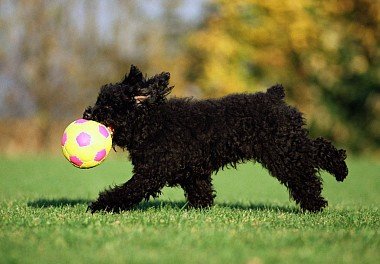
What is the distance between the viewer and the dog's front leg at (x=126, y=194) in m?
6.96

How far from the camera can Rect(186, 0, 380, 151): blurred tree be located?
30188 mm

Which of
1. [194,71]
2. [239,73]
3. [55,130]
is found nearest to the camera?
[55,130]

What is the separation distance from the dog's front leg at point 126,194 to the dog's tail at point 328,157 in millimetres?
2052

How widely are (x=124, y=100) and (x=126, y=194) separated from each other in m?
1.13

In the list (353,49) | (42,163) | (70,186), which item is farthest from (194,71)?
(70,186)

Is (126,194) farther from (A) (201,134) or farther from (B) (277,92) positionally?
(B) (277,92)

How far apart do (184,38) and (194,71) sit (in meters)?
2.05

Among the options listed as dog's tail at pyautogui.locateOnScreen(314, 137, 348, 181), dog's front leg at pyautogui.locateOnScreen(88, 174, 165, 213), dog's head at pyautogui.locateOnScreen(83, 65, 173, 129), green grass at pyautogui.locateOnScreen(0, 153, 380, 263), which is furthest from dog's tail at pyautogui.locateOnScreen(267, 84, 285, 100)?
dog's front leg at pyautogui.locateOnScreen(88, 174, 165, 213)

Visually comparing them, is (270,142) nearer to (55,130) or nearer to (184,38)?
(55,130)

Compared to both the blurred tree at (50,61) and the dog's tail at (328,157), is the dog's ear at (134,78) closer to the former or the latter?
the dog's tail at (328,157)

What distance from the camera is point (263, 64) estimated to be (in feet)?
109

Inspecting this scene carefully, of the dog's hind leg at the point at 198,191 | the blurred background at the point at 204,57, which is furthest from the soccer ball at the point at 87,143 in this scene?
the blurred background at the point at 204,57

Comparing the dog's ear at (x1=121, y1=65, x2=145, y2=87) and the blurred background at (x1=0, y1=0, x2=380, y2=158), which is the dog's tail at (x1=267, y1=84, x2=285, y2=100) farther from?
the blurred background at (x1=0, y1=0, x2=380, y2=158)

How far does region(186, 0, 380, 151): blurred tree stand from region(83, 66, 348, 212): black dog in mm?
21652
